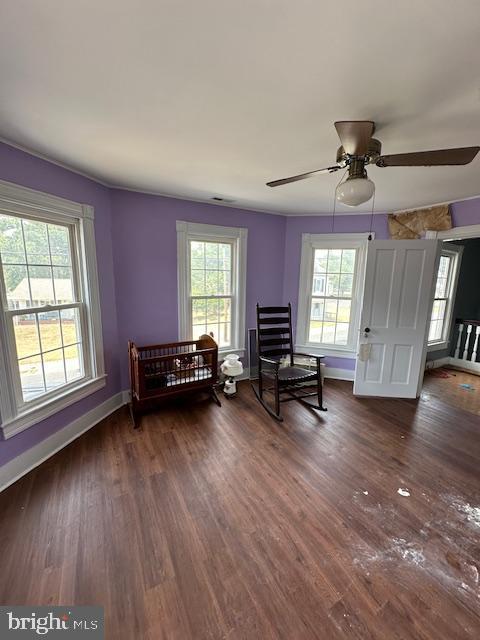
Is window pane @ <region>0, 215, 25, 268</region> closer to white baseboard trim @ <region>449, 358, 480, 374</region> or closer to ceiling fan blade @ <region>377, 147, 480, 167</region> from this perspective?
ceiling fan blade @ <region>377, 147, 480, 167</region>

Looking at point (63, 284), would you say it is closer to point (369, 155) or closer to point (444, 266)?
point (369, 155)

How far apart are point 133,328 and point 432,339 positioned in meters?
4.76

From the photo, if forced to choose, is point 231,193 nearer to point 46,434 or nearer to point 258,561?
point 46,434

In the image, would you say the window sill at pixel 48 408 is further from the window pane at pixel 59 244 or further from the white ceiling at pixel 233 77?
the white ceiling at pixel 233 77

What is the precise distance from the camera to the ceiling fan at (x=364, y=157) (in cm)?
127

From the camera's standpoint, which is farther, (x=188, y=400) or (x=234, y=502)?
(x=188, y=400)

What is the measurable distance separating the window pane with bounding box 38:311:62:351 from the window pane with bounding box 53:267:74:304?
0.14 m

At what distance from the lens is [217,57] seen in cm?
105

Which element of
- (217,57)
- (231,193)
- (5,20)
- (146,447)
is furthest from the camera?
(231,193)

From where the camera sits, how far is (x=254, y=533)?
155cm

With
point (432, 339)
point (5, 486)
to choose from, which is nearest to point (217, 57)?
point (5, 486)

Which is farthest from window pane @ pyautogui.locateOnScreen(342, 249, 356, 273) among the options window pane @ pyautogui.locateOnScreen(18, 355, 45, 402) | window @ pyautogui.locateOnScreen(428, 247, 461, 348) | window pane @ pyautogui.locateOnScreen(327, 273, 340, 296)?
window pane @ pyautogui.locateOnScreen(18, 355, 45, 402)

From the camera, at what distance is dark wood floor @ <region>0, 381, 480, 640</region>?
118cm

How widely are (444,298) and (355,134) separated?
4.27 m
